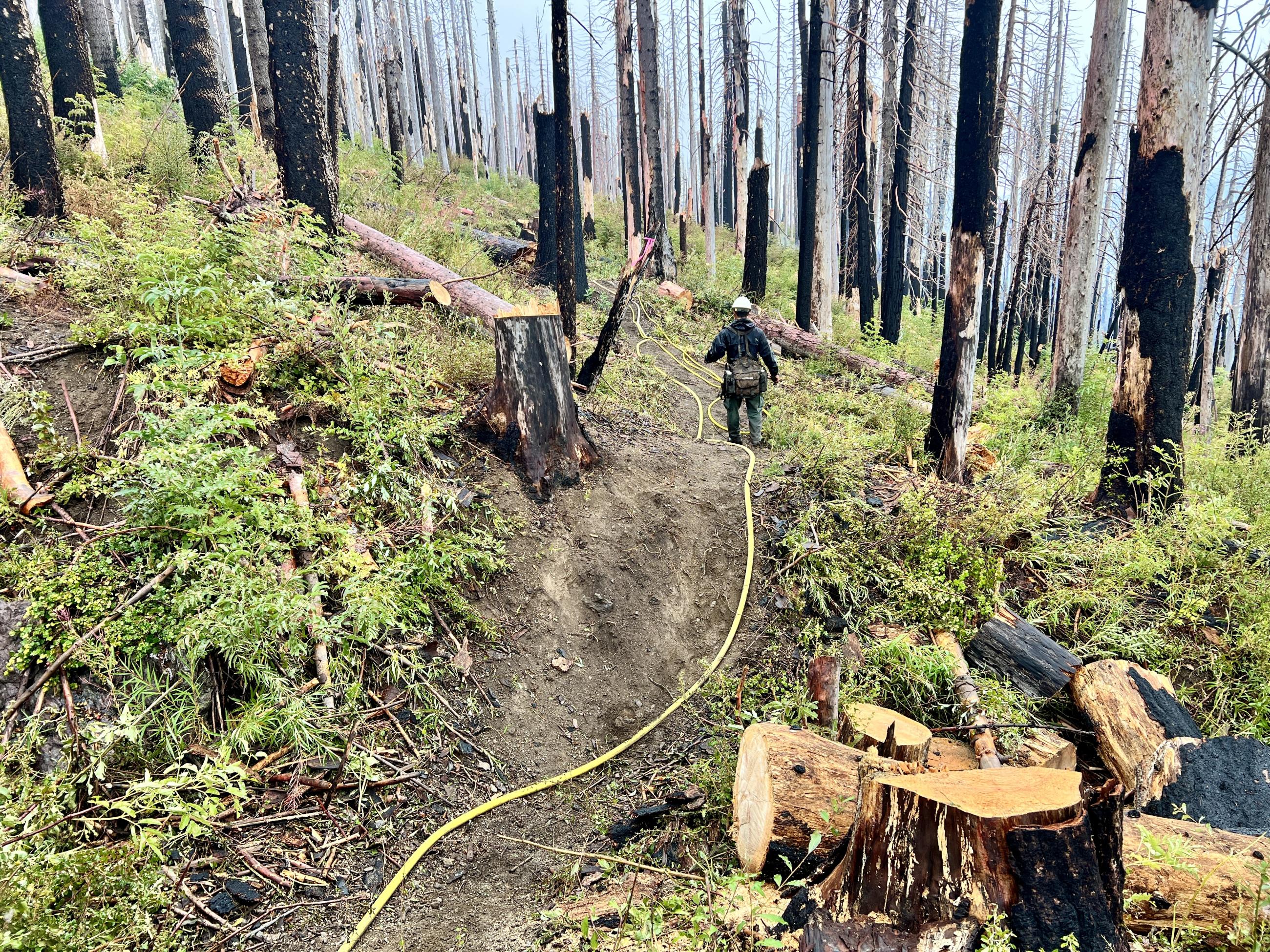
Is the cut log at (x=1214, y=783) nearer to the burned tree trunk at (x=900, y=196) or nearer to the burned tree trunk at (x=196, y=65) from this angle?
the burned tree trunk at (x=900, y=196)

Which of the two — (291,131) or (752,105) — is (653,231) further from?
(752,105)

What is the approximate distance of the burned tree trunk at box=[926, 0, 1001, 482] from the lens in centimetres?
593

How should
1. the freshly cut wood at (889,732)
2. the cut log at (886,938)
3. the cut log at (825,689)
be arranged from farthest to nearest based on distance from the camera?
the cut log at (825,689), the freshly cut wood at (889,732), the cut log at (886,938)

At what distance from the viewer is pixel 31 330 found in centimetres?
466

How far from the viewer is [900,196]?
13.7 metres

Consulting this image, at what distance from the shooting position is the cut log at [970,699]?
3643mm

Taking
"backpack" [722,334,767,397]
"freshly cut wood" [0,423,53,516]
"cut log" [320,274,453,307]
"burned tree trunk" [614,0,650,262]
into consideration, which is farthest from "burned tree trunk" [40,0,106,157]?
"burned tree trunk" [614,0,650,262]

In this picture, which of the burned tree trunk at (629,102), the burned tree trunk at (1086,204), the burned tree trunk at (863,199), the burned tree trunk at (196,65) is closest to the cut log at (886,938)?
the burned tree trunk at (1086,204)

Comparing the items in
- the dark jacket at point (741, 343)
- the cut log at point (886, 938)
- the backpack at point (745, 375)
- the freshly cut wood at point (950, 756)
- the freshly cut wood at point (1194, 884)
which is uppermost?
the dark jacket at point (741, 343)

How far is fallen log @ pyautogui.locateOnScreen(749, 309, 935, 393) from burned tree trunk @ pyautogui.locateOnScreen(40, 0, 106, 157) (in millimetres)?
9869

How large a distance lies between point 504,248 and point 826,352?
23.4 feet

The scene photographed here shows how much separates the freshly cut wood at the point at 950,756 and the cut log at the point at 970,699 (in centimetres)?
5

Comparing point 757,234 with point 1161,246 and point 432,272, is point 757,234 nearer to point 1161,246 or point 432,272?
point 432,272

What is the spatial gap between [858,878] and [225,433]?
14.2 ft
